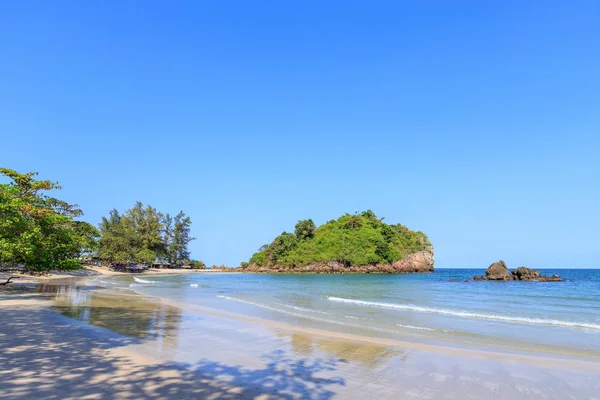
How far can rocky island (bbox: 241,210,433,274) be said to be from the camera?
114 m

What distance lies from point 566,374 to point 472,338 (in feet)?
15.0

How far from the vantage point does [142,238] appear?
10494 cm

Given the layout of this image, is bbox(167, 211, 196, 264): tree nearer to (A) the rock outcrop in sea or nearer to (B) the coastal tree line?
(B) the coastal tree line

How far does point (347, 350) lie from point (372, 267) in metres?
108

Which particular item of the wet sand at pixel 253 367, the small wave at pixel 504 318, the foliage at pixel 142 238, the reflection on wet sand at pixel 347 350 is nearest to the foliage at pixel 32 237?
the wet sand at pixel 253 367

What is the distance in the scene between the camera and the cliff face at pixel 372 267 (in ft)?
372

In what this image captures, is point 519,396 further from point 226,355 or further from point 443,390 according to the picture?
point 226,355

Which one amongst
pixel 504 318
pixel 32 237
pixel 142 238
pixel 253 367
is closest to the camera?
pixel 253 367

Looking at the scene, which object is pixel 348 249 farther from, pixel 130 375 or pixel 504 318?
pixel 130 375

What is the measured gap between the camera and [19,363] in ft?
22.9

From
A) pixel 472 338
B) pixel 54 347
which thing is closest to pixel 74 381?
pixel 54 347

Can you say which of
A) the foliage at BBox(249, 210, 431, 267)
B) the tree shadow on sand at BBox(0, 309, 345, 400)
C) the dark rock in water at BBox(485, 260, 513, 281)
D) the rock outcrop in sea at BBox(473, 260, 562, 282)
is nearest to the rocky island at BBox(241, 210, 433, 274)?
the foliage at BBox(249, 210, 431, 267)

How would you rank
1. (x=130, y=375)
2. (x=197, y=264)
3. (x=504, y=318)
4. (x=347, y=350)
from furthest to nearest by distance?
(x=197, y=264) → (x=504, y=318) → (x=347, y=350) → (x=130, y=375)

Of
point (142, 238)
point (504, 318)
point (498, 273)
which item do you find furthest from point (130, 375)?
point (142, 238)
